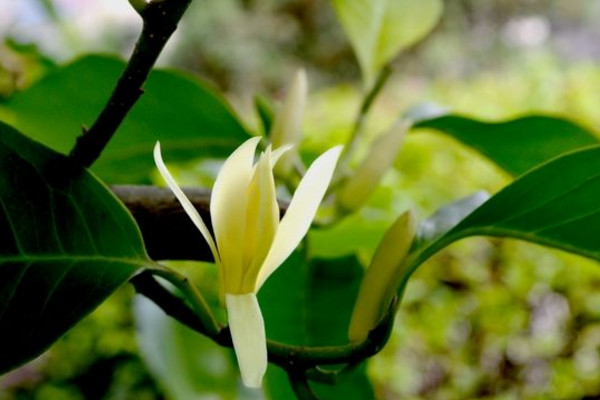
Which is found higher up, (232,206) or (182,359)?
(232,206)

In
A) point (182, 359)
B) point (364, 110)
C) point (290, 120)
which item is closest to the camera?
point (290, 120)

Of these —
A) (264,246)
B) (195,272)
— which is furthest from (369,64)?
(195,272)

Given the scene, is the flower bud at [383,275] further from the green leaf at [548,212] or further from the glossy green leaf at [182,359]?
the glossy green leaf at [182,359]

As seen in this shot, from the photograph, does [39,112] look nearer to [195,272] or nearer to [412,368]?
[195,272]

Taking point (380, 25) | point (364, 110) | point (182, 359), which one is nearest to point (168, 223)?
point (364, 110)

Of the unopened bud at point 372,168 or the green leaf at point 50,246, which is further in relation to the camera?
the unopened bud at point 372,168

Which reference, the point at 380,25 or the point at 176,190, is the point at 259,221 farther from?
the point at 380,25

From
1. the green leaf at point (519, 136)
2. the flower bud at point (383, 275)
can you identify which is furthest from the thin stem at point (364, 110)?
the flower bud at point (383, 275)
